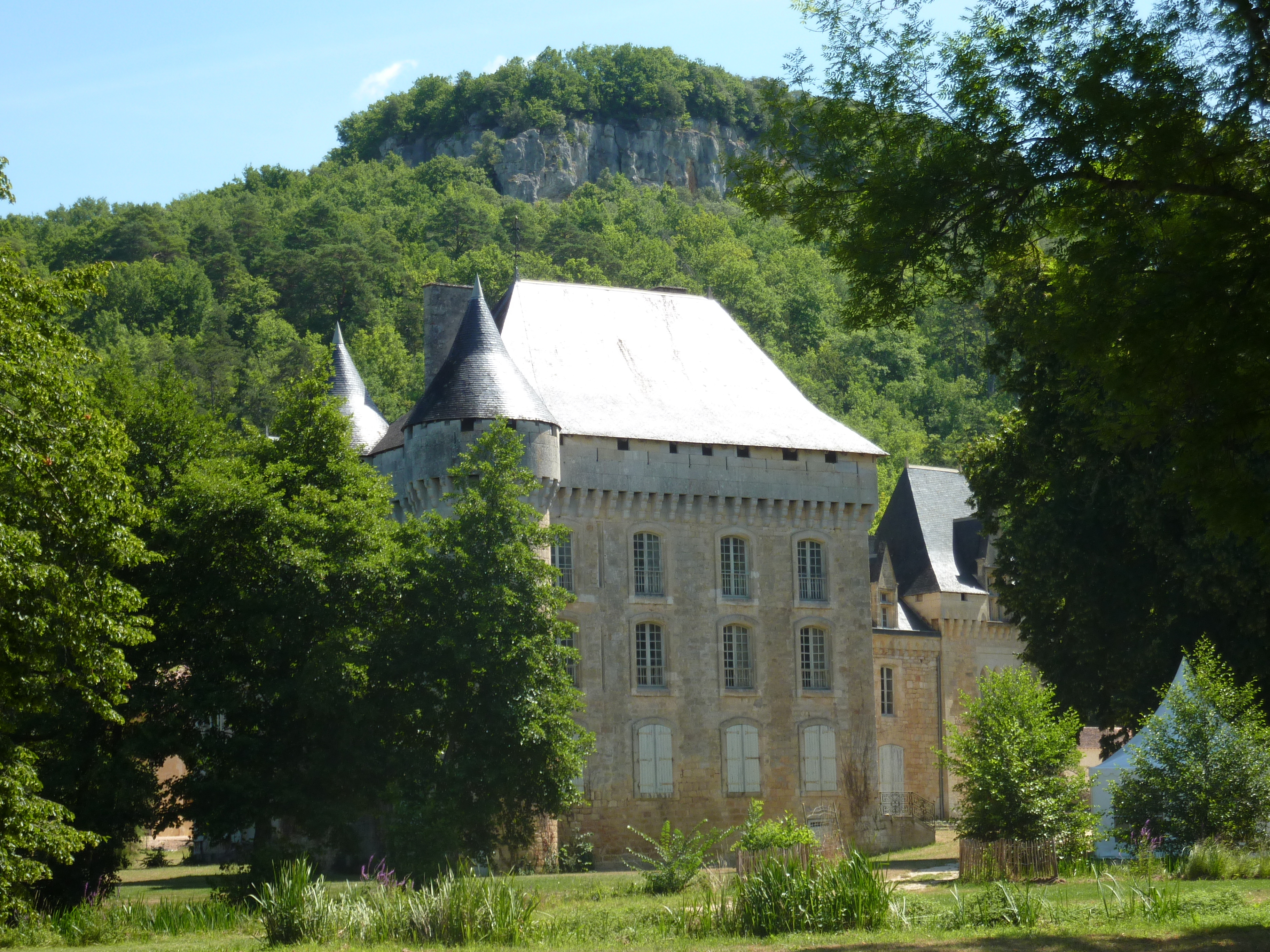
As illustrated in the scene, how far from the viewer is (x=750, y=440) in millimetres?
36812

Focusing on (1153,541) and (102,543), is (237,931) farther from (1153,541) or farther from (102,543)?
(1153,541)

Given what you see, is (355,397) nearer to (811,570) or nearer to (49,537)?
(811,570)

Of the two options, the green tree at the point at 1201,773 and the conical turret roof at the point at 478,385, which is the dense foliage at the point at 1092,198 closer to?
the green tree at the point at 1201,773

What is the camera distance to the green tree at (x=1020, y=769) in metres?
23.3

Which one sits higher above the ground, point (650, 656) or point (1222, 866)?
point (650, 656)

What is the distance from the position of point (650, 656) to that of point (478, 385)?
24.9ft

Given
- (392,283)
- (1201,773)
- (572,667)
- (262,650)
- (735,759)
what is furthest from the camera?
(392,283)

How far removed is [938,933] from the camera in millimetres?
15328

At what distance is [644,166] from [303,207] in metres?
60.1

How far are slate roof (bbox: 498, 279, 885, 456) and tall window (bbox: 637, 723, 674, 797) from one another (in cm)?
677

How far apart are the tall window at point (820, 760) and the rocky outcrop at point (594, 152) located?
103 metres

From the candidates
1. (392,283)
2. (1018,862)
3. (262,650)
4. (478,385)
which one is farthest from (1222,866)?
(392,283)

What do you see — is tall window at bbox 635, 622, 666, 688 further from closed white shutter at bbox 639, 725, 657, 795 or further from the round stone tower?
the round stone tower

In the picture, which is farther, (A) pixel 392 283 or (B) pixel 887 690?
(A) pixel 392 283
